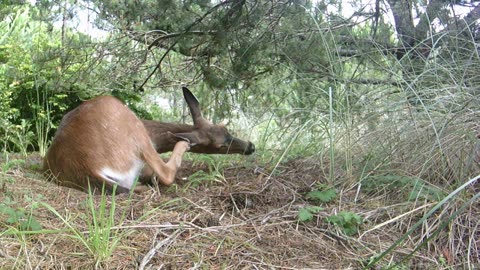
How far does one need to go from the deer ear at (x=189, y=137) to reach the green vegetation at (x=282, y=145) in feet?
0.68

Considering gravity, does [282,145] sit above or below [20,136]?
below

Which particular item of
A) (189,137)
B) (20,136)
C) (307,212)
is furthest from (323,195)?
(20,136)

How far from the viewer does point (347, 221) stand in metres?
2.95

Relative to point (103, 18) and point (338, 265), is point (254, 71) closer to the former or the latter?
point (103, 18)

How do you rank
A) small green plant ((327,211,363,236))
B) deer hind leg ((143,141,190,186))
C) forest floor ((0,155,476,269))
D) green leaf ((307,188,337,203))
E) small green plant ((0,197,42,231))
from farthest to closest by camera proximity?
deer hind leg ((143,141,190,186)) < green leaf ((307,188,337,203)) < small green plant ((327,211,363,236)) < small green plant ((0,197,42,231)) < forest floor ((0,155,476,269))

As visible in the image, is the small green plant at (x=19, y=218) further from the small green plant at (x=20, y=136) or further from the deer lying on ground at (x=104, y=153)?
the small green plant at (x=20, y=136)

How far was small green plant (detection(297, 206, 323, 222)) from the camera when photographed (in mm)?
2978

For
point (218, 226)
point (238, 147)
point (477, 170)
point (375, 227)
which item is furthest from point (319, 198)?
point (238, 147)

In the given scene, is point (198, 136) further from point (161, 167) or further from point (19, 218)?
point (19, 218)

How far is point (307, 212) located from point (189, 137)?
2.25 metres

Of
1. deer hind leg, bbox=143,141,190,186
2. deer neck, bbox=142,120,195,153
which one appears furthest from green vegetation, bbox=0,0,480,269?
deer neck, bbox=142,120,195,153

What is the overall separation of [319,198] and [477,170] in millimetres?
921

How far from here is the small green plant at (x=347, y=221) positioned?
294 centimetres

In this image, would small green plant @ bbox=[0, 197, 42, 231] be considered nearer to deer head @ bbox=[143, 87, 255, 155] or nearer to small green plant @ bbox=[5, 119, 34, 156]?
deer head @ bbox=[143, 87, 255, 155]
